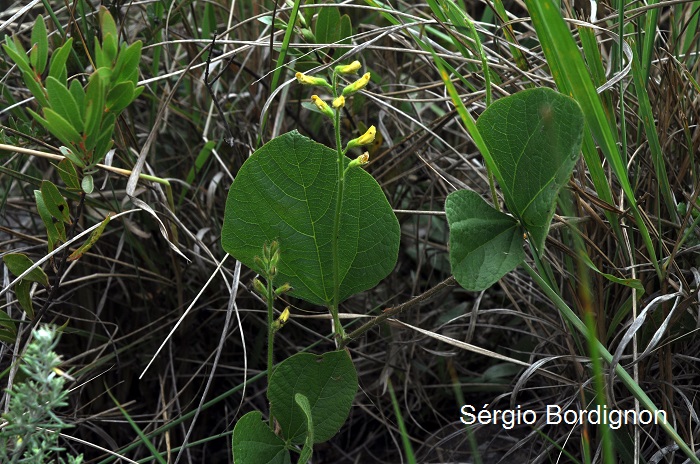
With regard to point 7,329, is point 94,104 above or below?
above

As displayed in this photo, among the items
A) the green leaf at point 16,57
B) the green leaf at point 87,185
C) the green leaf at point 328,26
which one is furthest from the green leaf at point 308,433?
the green leaf at point 328,26

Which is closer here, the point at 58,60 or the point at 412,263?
the point at 58,60

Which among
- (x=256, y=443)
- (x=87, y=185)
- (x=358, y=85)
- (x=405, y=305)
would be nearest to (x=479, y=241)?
(x=405, y=305)

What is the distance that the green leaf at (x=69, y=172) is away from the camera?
34.8 inches

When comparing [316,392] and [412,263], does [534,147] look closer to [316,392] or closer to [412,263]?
[316,392]

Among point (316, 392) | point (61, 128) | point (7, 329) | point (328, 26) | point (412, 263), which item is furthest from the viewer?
point (412, 263)

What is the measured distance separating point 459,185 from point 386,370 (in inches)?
12.0

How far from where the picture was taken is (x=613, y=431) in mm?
912

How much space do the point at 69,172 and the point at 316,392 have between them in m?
0.40

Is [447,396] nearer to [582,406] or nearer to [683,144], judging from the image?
[582,406]

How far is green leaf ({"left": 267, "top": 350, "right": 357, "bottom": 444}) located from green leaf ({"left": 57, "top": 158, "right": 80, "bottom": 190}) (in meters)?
0.34

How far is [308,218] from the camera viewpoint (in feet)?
2.80

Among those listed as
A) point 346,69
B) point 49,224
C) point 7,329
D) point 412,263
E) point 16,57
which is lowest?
point 412,263

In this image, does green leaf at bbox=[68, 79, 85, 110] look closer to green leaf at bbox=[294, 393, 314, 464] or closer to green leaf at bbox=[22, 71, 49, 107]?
green leaf at bbox=[22, 71, 49, 107]
